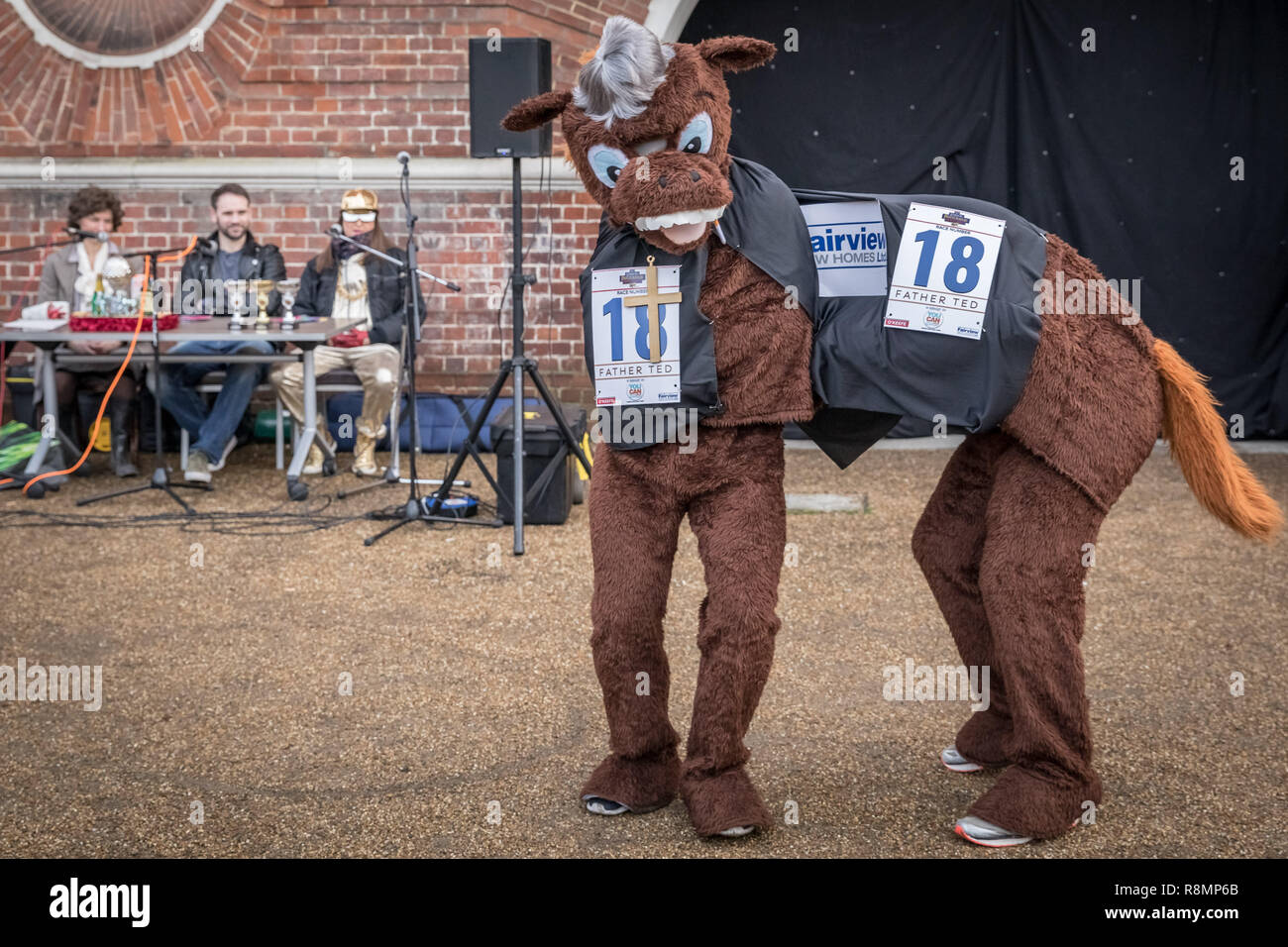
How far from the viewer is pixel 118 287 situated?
7.18 metres

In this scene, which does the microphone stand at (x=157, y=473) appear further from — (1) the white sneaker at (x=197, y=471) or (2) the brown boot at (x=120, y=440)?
(2) the brown boot at (x=120, y=440)

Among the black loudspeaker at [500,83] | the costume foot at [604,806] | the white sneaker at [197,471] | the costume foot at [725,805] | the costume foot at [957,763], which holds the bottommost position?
the costume foot at [604,806]

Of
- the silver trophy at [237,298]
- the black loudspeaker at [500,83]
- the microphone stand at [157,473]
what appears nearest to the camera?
the black loudspeaker at [500,83]

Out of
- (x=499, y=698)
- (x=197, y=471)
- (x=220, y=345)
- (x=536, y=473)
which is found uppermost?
(x=220, y=345)

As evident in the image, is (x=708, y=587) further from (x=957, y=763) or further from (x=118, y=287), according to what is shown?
(x=118, y=287)

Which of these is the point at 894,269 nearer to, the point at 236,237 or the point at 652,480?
the point at 652,480

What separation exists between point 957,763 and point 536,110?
6.52 feet

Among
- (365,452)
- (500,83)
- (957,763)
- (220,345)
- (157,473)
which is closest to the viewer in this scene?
(957,763)

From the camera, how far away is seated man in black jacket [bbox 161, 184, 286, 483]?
7.41m

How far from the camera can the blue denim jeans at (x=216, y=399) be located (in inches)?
291

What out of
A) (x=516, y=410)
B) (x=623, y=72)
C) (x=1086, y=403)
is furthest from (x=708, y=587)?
(x=516, y=410)

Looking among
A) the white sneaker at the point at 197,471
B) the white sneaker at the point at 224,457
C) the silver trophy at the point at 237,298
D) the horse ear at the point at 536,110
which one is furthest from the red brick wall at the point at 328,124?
the horse ear at the point at 536,110

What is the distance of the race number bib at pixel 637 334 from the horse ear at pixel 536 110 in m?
0.40

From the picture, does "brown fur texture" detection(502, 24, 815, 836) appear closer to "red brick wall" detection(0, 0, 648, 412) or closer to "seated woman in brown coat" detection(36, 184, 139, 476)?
"seated woman in brown coat" detection(36, 184, 139, 476)
